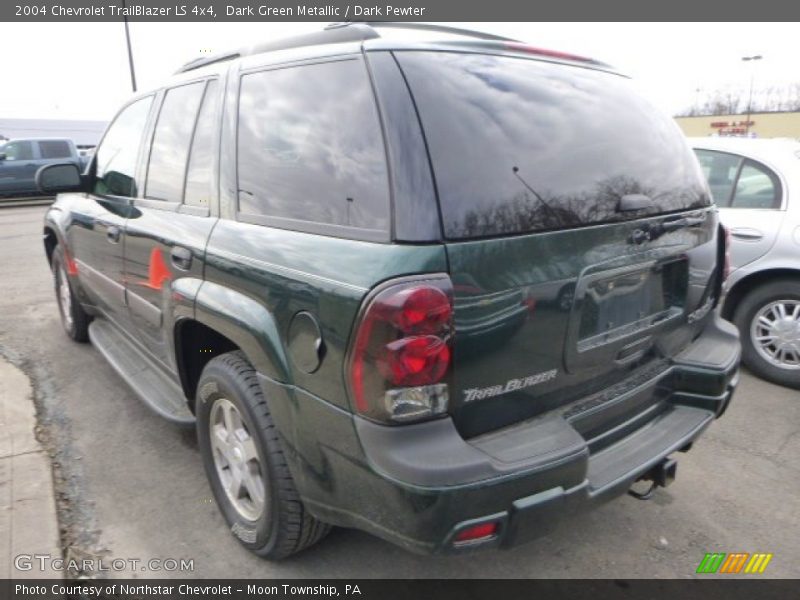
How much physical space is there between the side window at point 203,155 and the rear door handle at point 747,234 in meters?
3.82

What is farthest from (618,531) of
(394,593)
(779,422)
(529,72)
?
(529,72)

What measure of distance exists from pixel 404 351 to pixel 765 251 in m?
3.75

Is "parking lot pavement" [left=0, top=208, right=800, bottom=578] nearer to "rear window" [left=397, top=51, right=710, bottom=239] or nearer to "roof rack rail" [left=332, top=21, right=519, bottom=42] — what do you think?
"rear window" [left=397, top=51, right=710, bottom=239]

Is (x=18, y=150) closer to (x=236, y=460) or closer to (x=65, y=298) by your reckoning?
(x=65, y=298)

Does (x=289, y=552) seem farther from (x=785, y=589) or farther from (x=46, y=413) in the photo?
(x=46, y=413)

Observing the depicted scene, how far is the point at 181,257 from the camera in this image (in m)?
2.67

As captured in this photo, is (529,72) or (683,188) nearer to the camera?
(529,72)

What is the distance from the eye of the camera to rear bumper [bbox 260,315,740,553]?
1.70 metres

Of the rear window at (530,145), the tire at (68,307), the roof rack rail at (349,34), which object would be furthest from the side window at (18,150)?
the rear window at (530,145)

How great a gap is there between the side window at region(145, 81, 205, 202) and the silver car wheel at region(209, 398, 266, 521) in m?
1.10

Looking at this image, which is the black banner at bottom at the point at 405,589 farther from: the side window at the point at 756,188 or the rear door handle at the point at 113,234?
the side window at the point at 756,188

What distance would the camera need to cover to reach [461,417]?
1.81 metres

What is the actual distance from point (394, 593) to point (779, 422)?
9.37 feet

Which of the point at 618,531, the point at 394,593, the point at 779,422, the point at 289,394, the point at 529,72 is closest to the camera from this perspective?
the point at 289,394
